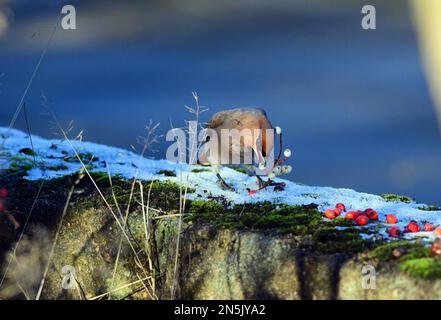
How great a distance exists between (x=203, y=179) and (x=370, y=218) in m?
1.78

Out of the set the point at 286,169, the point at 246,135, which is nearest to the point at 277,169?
the point at 286,169

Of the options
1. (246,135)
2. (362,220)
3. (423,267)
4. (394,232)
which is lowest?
(423,267)

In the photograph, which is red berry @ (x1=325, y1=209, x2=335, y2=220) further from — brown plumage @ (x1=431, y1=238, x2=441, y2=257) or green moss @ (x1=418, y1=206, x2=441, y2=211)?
green moss @ (x1=418, y1=206, x2=441, y2=211)

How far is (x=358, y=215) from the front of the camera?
4711 millimetres

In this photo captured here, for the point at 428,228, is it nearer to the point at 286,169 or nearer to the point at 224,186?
the point at 286,169

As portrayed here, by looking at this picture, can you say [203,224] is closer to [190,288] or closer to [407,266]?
[190,288]

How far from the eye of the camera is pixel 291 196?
549cm

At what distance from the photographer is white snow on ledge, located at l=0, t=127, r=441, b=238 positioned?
5.17 meters

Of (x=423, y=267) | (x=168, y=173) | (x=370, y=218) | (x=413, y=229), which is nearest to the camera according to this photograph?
(x=423, y=267)

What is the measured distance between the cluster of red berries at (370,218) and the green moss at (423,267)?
58cm

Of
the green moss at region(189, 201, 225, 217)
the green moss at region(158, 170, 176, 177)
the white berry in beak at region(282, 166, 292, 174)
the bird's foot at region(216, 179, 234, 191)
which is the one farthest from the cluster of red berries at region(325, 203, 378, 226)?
the green moss at region(158, 170, 176, 177)

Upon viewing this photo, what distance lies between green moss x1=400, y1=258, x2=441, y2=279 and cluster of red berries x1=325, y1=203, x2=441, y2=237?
0.58 metres

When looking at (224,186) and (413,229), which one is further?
(224,186)

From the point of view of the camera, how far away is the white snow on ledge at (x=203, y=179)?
5168mm
